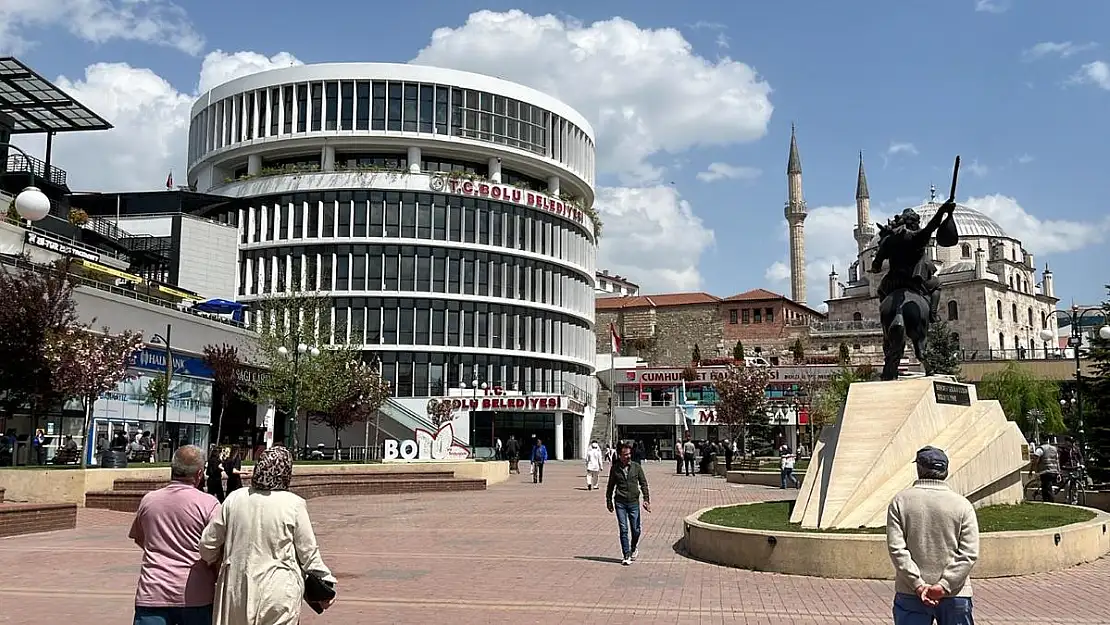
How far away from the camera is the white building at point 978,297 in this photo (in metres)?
87.6

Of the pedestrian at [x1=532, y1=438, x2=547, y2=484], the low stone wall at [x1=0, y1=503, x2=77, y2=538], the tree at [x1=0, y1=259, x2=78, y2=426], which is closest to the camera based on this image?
the low stone wall at [x1=0, y1=503, x2=77, y2=538]

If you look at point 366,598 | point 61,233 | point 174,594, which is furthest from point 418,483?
point 61,233

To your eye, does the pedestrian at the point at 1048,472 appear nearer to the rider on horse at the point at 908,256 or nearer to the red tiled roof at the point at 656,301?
the rider on horse at the point at 908,256

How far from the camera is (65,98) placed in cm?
4416

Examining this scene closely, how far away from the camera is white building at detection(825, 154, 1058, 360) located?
87.6 m

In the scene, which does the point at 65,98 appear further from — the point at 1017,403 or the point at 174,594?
the point at 1017,403

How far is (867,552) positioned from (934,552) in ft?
20.1

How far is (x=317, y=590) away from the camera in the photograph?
4.91 meters

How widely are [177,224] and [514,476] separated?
26955 mm

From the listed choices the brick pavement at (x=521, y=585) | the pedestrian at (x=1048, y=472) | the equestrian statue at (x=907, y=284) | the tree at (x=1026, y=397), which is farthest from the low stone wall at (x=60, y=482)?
the tree at (x=1026, y=397)

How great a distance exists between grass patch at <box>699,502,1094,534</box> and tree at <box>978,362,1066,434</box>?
45.8m

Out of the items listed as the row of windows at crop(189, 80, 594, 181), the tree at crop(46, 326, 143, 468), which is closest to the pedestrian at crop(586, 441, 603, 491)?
the tree at crop(46, 326, 143, 468)

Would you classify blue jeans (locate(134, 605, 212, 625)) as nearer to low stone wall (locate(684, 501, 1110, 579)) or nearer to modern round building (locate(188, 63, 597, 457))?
low stone wall (locate(684, 501, 1110, 579))

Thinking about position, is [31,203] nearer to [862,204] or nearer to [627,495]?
[627,495]
